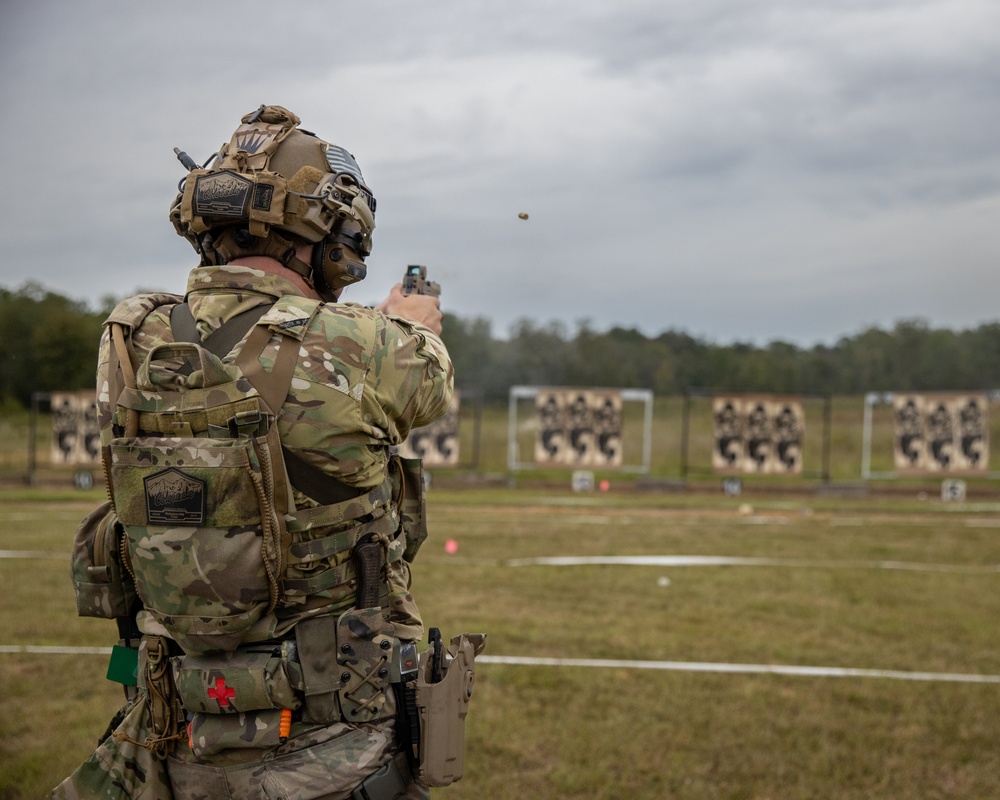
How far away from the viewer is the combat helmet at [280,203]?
7.27ft

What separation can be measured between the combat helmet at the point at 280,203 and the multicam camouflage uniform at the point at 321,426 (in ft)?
0.34

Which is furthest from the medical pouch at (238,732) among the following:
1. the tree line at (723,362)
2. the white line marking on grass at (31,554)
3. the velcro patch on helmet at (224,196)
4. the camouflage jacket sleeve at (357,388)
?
the tree line at (723,362)

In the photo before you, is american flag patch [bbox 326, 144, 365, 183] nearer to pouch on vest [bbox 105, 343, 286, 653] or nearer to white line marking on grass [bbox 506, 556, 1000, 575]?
pouch on vest [bbox 105, 343, 286, 653]

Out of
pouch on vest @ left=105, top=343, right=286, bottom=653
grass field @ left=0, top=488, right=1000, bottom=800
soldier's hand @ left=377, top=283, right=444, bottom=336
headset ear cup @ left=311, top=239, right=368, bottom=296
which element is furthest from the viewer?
grass field @ left=0, top=488, right=1000, bottom=800

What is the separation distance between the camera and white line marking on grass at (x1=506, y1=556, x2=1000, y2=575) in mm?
9445

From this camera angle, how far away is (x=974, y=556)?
10.3 meters

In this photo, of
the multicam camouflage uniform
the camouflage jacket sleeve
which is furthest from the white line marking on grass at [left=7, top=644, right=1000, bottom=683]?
the camouflage jacket sleeve

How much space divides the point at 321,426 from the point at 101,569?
0.76 meters

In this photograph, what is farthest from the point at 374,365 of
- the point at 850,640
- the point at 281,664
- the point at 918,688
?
the point at 850,640

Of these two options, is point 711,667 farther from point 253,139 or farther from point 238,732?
point 253,139

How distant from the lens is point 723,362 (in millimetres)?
28391

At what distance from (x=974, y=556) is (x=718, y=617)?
4632 millimetres

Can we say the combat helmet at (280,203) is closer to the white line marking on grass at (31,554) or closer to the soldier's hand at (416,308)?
the soldier's hand at (416,308)

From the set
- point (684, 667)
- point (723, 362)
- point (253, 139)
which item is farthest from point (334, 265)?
point (723, 362)
